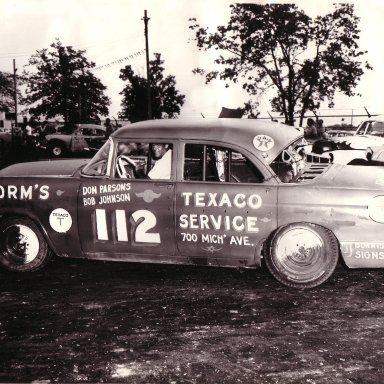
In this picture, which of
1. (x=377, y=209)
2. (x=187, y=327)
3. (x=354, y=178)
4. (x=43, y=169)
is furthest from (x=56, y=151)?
(x=187, y=327)

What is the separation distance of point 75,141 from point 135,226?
68.0 ft

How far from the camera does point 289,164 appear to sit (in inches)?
213

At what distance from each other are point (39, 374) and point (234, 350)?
1.31 m

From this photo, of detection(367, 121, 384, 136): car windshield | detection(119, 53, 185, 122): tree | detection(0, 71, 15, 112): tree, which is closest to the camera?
detection(367, 121, 384, 136): car windshield

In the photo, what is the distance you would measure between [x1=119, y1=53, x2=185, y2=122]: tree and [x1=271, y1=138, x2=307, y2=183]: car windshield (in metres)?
28.7

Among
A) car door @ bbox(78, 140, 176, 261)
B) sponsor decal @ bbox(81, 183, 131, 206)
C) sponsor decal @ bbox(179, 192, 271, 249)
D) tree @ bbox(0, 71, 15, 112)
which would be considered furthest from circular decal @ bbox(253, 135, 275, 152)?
tree @ bbox(0, 71, 15, 112)

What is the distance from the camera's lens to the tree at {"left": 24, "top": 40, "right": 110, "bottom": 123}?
113 ft

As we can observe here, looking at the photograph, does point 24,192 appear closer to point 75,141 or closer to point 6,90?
point 75,141

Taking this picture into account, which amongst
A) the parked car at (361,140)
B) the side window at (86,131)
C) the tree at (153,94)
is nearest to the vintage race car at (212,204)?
the parked car at (361,140)

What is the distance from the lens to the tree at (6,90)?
53969 millimetres

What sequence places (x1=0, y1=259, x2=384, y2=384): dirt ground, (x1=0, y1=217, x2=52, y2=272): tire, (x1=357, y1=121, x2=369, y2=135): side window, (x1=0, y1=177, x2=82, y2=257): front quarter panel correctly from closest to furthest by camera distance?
(x1=0, y1=259, x2=384, y2=384): dirt ground
(x1=0, y1=177, x2=82, y2=257): front quarter panel
(x1=0, y1=217, x2=52, y2=272): tire
(x1=357, y1=121, x2=369, y2=135): side window

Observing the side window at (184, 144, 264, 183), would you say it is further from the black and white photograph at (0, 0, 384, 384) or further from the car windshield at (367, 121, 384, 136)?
the car windshield at (367, 121, 384, 136)

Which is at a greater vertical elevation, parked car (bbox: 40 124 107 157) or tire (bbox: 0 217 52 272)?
parked car (bbox: 40 124 107 157)

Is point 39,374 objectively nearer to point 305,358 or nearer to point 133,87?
point 305,358
